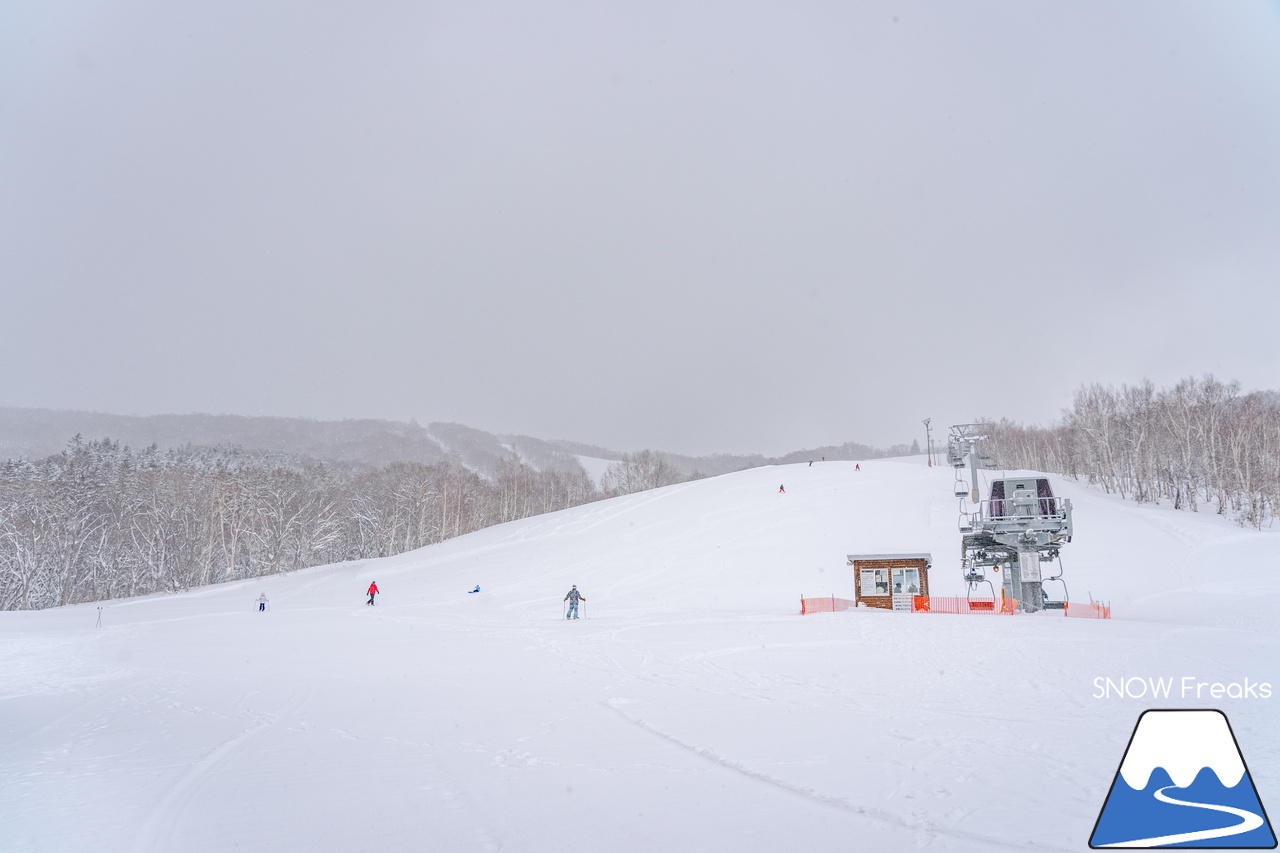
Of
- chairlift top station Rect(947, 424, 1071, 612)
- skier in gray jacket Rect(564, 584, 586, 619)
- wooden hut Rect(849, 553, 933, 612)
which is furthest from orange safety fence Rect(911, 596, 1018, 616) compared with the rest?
skier in gray jacket Rect(564, 584, 586, 619)

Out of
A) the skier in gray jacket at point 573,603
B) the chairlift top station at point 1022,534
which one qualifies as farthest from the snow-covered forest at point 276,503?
the skier in gray jacket at point 573,603

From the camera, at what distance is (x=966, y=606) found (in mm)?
28719

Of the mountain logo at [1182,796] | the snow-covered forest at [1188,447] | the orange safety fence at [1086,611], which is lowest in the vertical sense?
the orange safety fence at [1086,611]

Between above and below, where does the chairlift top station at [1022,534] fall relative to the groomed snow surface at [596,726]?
above

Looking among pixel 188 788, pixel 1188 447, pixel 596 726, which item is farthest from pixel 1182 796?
pixel 1188 447

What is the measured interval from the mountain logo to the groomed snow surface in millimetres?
397

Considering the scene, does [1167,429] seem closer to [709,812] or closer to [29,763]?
[709,812]

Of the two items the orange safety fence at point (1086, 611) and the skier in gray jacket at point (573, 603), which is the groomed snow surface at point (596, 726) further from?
the orange safety fence at point (1086, 611)

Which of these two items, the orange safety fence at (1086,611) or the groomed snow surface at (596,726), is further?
the orange safety fence at (1086,611)

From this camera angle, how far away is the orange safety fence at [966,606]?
26.3 metres

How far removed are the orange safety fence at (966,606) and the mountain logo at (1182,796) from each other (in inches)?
841

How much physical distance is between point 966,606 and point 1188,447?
4184 cm

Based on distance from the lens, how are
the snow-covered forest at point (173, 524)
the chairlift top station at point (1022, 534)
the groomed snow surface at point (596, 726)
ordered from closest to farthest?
1. the groomed snow surface at point (596, 726)
2. the chairlift top station at point (1022, 534)
3. the snow-covered forest at point (173, 524)

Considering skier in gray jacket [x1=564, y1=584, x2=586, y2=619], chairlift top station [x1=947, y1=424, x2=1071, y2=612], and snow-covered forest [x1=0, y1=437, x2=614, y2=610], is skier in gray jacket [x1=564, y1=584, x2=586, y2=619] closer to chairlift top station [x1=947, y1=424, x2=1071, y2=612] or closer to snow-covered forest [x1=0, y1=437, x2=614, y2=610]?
chairlift top station [x1=947, y1=424, x2=1071, y2=612]
